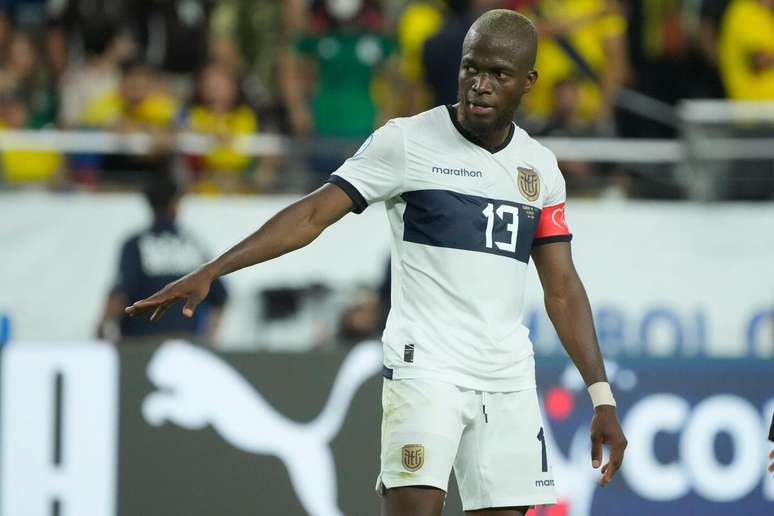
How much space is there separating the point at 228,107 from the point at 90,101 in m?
1.13

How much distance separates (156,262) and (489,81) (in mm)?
4697

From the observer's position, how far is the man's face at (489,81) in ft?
18.6

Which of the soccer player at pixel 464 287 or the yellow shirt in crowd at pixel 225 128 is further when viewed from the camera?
the yellow shirt in crowd at pixel 225 128

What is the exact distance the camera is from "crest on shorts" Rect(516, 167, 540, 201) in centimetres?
588

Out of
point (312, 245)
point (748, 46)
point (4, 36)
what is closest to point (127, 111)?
point (4, 36)

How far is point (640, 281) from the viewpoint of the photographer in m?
11.5

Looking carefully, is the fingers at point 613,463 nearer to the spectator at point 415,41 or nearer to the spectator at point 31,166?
the spectator at point 415,41

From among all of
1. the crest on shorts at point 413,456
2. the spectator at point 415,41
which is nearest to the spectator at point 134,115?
the spectator at point 415,41

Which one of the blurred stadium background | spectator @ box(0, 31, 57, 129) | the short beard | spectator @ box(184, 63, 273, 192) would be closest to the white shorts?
the short beard

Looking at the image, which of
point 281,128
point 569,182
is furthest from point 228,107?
point 569,182

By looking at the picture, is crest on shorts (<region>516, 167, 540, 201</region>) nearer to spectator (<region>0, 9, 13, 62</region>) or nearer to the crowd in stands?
the crowd in stands

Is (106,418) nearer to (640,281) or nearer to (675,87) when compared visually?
(640,281)

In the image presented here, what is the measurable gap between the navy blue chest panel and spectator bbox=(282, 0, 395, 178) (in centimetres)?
593

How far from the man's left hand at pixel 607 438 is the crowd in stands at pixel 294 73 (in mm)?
4585
